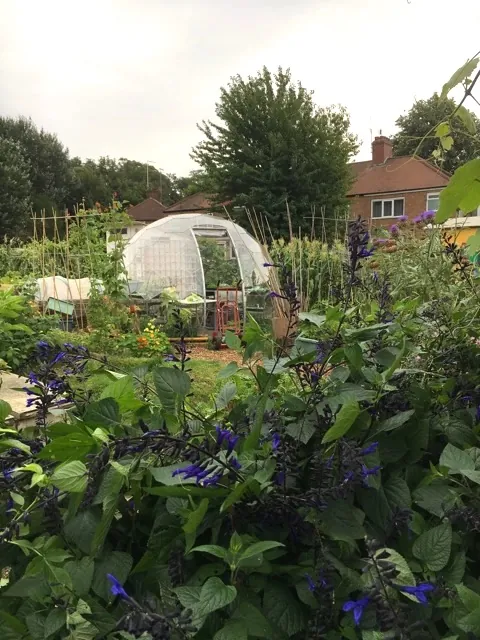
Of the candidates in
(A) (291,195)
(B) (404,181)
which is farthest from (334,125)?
(B) (404,181)

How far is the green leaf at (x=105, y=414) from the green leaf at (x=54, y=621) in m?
0.26

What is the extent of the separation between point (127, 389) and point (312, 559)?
39 centimetres

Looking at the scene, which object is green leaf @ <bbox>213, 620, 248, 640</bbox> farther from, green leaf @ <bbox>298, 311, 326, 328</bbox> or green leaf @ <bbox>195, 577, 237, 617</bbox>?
green leaf @ <bbox>298, 311, 326, 328</bbox>

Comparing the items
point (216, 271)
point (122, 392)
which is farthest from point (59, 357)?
point (216, 271)

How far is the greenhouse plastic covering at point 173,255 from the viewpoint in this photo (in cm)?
1055

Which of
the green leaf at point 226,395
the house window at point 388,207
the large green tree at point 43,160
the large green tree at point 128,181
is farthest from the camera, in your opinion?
the large green tree at point 128,181

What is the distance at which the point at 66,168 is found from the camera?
106 feet

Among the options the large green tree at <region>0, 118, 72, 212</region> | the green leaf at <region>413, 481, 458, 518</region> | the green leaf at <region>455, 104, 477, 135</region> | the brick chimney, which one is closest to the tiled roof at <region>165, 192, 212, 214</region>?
the large green tree at <region>0, 118, 72, 212</region>

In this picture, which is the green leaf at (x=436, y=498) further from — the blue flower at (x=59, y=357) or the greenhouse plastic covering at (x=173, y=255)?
the greenhouse plastic covering at (x=173, y=255)

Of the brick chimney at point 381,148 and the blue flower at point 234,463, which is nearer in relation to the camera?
the blue flower at point 234,463

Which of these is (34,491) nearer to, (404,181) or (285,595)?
(285,595)

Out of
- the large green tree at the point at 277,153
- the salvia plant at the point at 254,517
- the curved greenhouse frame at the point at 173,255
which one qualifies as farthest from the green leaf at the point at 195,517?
the large green tree at the point at 277,153

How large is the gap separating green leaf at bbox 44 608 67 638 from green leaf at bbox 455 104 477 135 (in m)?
1.02

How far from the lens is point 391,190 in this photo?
90.2 ft
